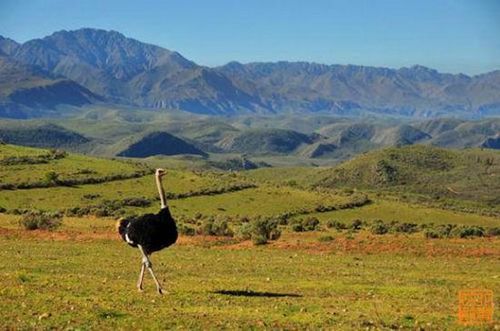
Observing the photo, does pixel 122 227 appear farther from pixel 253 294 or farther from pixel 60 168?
pixel 60 168

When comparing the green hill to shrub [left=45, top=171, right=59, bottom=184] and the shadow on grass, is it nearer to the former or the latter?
shrub [left=45, top=171, right=59, bottom=184]

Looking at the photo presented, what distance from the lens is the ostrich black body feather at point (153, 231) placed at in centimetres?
2095

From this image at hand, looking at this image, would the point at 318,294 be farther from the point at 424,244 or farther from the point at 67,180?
the point at 67,180

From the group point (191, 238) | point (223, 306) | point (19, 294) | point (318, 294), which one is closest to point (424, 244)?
point (191, 238)

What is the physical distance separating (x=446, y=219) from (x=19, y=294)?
84.8 meters

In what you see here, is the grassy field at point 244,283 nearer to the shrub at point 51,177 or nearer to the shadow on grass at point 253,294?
the shadow on grass at point 253,294

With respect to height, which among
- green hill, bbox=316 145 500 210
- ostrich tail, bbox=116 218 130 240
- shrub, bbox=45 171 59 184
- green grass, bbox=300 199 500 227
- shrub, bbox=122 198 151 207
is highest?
ostrich tail, bbox=116 218 130 240

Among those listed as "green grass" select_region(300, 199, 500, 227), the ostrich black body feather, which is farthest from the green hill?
the ostrich black body feather

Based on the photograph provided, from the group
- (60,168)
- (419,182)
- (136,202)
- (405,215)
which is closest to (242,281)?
(136,202)

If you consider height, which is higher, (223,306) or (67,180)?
(223,306)

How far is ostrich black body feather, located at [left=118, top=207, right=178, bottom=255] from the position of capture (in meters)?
21.0

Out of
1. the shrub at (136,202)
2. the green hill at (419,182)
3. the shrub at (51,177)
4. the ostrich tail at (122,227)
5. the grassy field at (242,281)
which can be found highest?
the ostrich tail at (122,227)

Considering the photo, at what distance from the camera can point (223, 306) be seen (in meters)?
19.5

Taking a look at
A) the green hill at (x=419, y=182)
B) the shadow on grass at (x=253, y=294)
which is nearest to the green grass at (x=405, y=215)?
the green hill at (x=419, y=182)
